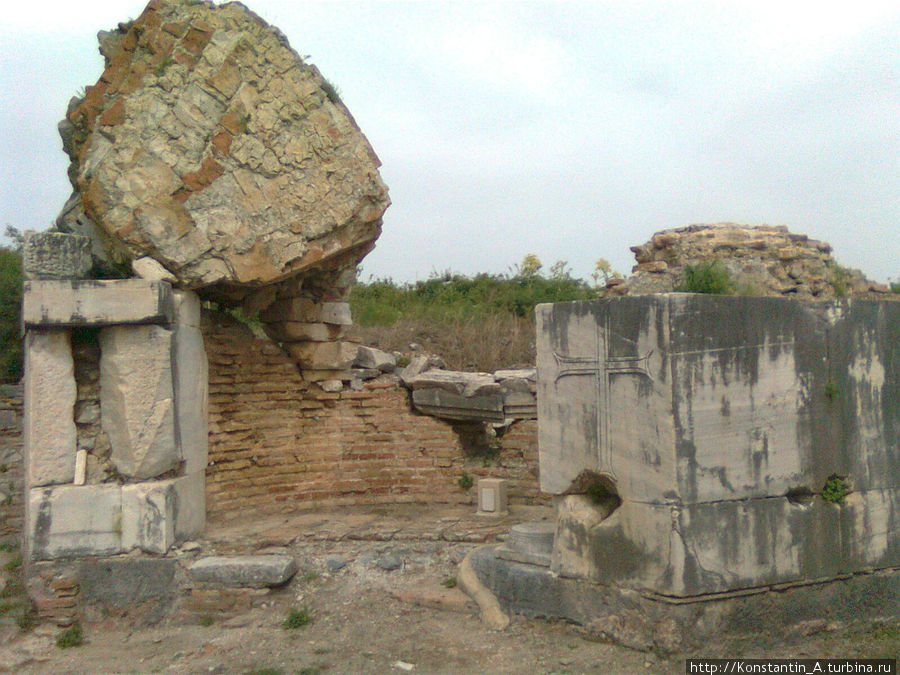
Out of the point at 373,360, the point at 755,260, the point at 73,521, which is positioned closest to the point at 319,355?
the point at 373,360

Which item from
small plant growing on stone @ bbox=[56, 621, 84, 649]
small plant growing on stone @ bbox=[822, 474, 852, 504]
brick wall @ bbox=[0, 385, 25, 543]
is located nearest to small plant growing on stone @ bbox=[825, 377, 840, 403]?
small plant growing on stone @ bbox=[822, 474, 852, 504]

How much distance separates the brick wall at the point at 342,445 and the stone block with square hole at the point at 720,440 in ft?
8.46

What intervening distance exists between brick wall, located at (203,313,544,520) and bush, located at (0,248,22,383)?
165 inches

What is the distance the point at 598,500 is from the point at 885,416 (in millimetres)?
1819

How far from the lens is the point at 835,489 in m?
4.49

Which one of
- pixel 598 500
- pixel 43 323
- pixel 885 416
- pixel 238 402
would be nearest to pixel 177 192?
pixel 43 323

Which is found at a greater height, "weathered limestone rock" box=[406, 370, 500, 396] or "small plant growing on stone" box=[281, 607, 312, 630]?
"weathered limestone rock" box=[406, 370, 500, 396]

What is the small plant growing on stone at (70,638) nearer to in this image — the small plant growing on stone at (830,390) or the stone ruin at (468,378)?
the stone ruin at (468,378)

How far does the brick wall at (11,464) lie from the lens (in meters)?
6.97

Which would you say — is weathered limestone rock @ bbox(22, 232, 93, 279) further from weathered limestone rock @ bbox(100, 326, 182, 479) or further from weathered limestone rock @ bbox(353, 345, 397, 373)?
weathered limestone rock @ bbox(353, 345, 397, 373)

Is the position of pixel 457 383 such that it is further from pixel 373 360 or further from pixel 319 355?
pixel 319 355

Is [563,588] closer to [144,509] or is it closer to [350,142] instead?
[144,509]

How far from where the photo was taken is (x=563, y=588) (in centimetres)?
459

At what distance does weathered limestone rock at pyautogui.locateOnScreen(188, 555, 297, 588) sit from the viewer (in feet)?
16.9
